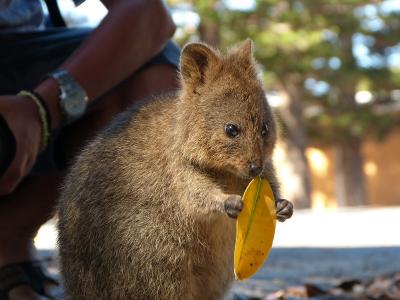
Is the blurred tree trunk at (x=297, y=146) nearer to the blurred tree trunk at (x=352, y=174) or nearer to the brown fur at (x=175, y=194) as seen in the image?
the blurred tree trunk at (x=352, y=174)

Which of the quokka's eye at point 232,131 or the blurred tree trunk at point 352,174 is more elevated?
the quokka's eye at point 232,131

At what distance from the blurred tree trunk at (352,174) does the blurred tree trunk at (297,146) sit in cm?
151

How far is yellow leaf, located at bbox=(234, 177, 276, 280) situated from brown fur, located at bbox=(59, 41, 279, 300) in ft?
0.20

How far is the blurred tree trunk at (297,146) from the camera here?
55.4ft

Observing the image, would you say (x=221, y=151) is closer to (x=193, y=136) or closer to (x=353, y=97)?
(x=193, y=136)

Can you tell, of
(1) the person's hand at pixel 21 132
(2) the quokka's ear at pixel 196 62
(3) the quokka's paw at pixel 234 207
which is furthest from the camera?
(1) the person's hand at pixel 21 132

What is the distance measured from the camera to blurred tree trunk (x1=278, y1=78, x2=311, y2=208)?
16891mm

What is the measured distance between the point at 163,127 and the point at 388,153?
18.1 m

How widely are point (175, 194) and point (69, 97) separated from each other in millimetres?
661

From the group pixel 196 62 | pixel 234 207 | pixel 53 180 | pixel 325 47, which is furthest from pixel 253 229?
pixel 325 47

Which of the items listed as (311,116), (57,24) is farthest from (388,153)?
(57,24)

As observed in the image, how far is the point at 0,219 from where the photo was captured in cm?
298

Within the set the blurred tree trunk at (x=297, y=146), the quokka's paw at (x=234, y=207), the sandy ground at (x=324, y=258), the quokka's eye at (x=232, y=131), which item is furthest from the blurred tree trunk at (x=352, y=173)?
the quokka's paw at (x=234, y=207)

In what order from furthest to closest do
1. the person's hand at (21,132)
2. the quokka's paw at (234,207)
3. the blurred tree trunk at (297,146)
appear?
1. the blurred tree trunk at (297,146)
2. the person's hand at (21,132)
3. the quokka's paw at (234,207)
